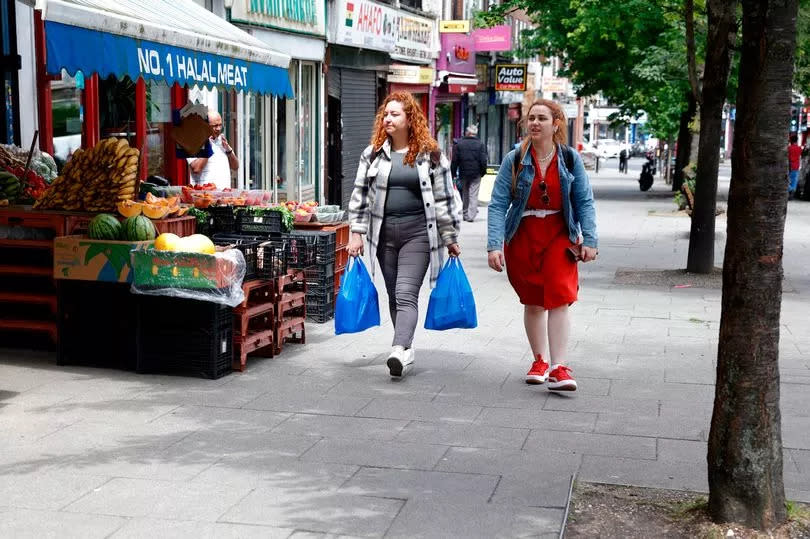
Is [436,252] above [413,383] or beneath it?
above

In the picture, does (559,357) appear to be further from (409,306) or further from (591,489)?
(591,489)

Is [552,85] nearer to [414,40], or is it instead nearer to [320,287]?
[414,40]

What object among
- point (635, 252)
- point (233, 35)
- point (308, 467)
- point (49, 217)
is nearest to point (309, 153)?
point (635, 252)

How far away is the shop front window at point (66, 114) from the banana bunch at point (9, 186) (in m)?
2.64

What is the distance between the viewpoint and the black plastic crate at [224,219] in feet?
29.9

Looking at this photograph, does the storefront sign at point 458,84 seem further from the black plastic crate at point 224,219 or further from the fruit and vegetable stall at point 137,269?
the black plastic crate at point 224,219

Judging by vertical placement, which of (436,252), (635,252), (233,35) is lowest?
(635,252)

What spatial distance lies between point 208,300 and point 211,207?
1.99m

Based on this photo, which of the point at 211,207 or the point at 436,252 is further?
the point at 211,207

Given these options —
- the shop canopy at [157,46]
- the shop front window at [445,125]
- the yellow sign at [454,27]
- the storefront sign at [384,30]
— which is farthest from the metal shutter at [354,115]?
the shop canopy at [157,46]

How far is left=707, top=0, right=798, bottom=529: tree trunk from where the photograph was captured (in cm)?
443

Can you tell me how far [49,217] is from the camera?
8.12m

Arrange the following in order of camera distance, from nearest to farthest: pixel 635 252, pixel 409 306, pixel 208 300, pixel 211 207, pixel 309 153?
pixel 208 300 → pixel 409 306 → pixel 211 207 → pixel 635 252 → pixel 309 153

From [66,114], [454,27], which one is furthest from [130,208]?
[454,27]
